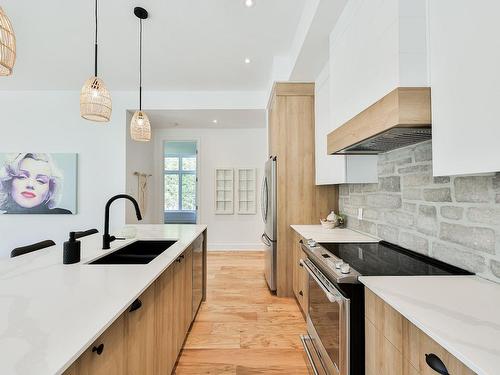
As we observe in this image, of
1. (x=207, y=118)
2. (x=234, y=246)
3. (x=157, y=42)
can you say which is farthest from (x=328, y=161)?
(x=234, y=246)

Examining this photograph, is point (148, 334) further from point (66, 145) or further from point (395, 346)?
point (66, 145)

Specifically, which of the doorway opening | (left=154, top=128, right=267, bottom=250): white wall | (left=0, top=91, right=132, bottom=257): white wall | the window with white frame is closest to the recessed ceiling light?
(left=0, top=91, right=132, bottom=257): white wall

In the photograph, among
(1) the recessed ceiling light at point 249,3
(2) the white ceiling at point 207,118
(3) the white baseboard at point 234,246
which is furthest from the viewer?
(3) the white baseboard at point 234,246

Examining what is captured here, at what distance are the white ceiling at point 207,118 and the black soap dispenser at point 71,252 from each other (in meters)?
3.21

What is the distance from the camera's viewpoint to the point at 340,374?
1.23m

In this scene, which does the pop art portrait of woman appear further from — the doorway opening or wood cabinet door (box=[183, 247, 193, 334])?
wood cabinet door (box=[183, 247, 193, 334])

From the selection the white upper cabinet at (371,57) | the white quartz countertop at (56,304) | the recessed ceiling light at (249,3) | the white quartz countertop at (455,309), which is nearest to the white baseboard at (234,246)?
the white upper cabinet at (371,57)

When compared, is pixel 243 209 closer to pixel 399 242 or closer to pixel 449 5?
pixel 399 242

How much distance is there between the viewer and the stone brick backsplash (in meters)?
1.11

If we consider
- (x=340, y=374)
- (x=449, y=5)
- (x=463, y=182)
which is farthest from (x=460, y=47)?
(x=340, y=374)

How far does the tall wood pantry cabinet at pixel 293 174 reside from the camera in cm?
304

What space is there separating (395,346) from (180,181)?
724 cm

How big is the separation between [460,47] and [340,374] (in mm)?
1481

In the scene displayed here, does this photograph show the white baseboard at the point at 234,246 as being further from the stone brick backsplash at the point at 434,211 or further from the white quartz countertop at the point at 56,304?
the white quartz countertop at the point at 56,304
